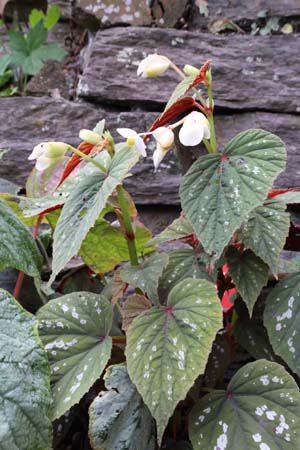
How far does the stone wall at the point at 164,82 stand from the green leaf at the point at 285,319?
721mm

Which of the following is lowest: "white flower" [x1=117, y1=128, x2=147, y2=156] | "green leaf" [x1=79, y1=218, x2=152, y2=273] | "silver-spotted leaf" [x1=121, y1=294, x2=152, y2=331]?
"green leaf" [x1=79, y1=218, x2=152, y2=273]

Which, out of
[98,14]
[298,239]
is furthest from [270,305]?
[98,14]

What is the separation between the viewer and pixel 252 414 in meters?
0.85

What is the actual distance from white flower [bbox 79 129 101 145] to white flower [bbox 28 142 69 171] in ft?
0.10

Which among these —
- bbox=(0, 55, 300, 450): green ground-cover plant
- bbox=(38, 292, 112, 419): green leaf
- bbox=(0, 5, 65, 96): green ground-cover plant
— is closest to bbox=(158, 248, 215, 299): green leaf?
bbox=(0, 55, 300, 450): green ground-cover plant

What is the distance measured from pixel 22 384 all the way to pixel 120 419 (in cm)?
24

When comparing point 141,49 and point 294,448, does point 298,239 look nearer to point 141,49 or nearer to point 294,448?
point 294,448

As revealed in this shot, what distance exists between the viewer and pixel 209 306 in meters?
0.86

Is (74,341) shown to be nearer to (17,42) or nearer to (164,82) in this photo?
(164,82)

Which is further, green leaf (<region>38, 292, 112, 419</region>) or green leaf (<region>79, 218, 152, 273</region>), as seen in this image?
green leaf (<region>79, 218, 152, 273</region>)

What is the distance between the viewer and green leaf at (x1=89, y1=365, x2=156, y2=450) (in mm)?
886

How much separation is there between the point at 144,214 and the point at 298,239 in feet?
2.51

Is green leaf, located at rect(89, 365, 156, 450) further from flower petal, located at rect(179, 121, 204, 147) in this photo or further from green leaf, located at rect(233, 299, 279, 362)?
flower petal, located at rect(179, 121, 204, 147)

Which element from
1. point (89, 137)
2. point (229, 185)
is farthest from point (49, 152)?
point (229, 185)
